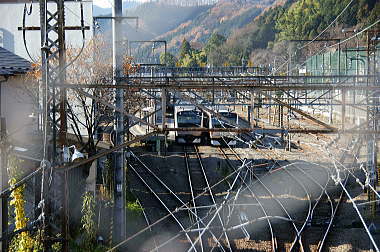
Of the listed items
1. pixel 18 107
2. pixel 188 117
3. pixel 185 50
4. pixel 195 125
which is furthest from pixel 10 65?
pixel 185 50

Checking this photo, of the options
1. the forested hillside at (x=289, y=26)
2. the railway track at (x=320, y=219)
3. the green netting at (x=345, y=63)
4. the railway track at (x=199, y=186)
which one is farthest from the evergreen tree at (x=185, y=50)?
the railway track at (x=320, y=219)

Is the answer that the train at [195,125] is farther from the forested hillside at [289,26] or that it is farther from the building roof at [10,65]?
the forested hillside at [289,26]

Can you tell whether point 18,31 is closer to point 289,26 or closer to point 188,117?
point 188,117

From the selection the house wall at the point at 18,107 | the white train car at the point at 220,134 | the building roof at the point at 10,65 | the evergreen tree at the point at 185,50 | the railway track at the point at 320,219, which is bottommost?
the railway track at the point at 320,219

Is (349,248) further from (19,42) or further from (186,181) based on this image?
(19,42)

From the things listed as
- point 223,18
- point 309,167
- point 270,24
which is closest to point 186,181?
point 309,167

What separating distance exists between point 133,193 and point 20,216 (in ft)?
19.7

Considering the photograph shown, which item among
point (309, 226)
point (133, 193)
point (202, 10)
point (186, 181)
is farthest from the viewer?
point (202, 10)

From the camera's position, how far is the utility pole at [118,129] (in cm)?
773

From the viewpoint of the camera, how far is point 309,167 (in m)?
14.4

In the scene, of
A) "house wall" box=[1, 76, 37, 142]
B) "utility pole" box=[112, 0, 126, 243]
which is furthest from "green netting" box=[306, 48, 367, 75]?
"utility pole" box=[112, 0, 126, 243]

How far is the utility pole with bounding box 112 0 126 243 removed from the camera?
7.73m

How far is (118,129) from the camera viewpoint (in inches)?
307

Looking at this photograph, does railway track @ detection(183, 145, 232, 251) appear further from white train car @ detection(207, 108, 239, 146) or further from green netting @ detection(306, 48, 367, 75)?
green netting @ detection(306, 48, 367, 75)
